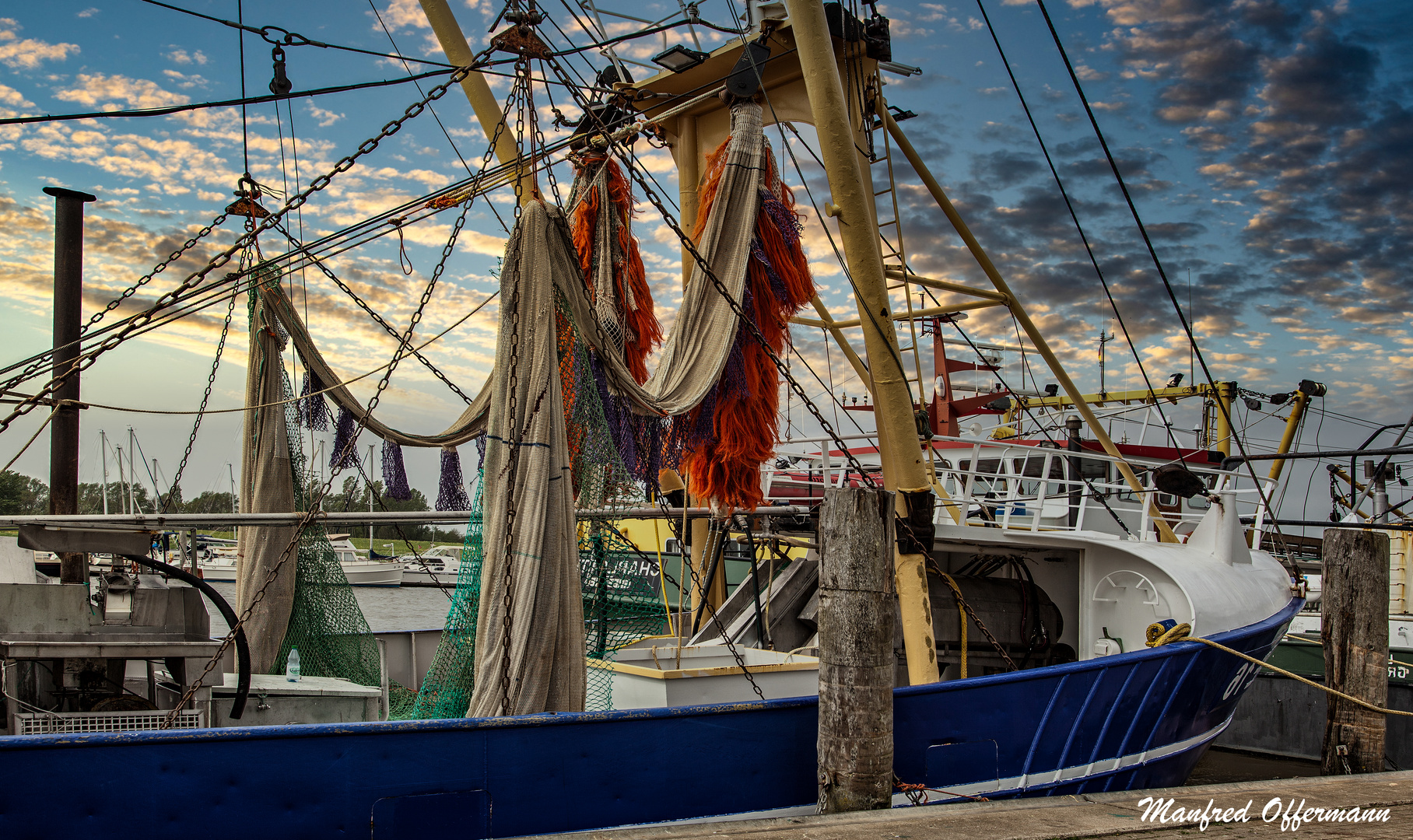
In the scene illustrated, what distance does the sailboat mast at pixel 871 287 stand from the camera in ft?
24.2

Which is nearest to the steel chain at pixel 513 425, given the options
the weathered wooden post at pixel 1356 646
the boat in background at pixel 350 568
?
the weathered wooden post at pixel 1356 646

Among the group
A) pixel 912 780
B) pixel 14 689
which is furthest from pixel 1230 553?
pixel 14 689

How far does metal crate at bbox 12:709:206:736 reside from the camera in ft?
17.0

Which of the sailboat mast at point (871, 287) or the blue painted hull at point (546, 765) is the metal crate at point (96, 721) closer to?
the blue painted hull at point (546, 765)

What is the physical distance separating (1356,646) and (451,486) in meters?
7.09

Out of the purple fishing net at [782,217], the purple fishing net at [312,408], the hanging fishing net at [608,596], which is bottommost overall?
the hanging fishing net at [608,596]

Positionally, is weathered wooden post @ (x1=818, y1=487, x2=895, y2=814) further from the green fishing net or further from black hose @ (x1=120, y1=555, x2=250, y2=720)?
black hose @ (x1=120, y1=555, x2=250, y2=720)

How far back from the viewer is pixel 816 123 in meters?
7.62

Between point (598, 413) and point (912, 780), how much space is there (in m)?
3.06

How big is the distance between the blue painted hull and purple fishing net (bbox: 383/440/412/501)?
3.20 metres

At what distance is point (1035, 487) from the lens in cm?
1145

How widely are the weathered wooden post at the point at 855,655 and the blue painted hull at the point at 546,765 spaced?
440 mm
